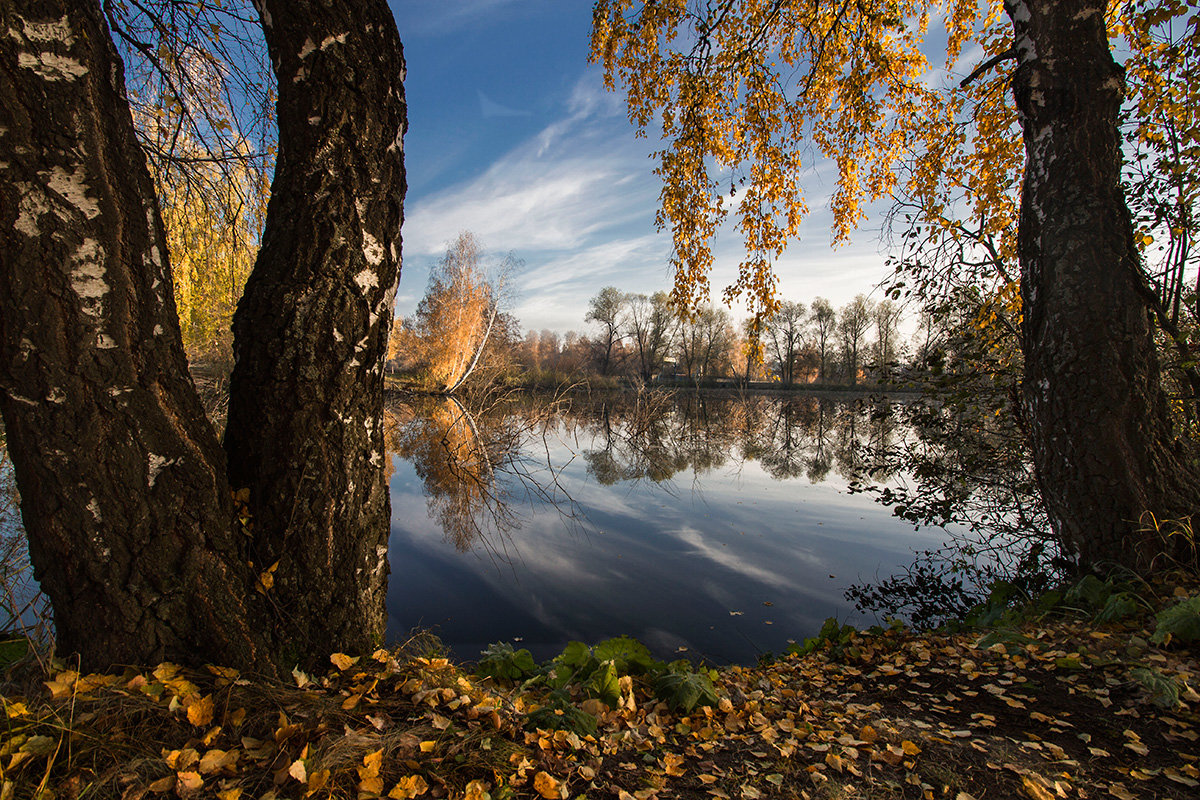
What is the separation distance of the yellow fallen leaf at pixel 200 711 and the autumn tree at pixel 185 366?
0.64ft

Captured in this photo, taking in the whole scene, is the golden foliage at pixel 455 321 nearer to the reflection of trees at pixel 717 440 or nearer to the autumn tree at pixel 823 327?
the reflection of trees at pixel 717 440

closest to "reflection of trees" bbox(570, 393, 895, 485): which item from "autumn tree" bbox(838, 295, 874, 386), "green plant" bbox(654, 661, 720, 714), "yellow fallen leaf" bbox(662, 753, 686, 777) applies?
"green plant" bbox(654, 661, 720, 714)

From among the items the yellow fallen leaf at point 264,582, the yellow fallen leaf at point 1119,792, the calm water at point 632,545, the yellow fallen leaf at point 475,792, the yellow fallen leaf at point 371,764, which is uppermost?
the yellow fallen leaf at point 264,582

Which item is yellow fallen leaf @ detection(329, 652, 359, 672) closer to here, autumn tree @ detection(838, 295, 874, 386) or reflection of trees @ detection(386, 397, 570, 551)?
reflection of trees @ detection(386, 397, 570, 551)

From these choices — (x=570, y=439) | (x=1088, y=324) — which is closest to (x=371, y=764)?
(x=1088, y=324)

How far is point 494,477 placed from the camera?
9.73m

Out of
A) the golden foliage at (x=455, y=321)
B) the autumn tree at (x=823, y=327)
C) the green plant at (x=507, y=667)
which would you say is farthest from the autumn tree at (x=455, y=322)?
the autumn tree at (x=823, y=327)

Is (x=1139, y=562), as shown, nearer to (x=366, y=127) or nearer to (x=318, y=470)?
(x=318, y=470)

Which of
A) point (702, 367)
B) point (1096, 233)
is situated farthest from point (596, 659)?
point (702, 367)

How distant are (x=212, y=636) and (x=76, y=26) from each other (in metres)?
1.93

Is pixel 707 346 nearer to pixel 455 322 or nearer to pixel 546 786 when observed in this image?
pixel 455 322

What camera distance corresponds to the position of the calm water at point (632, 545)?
4.81 m

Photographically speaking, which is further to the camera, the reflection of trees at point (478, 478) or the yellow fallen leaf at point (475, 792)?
the reflection of trees at point (478, 478)

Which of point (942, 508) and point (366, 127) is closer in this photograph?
point (366, 127)
